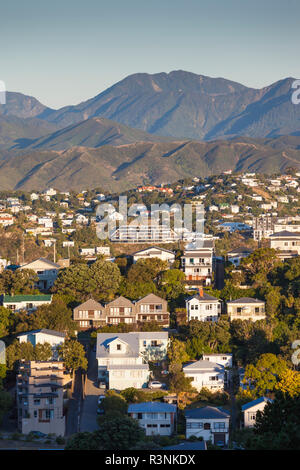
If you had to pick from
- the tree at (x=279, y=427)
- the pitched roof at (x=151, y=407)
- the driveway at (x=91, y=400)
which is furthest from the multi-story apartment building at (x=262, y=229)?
the tree at (x=279, y=427)

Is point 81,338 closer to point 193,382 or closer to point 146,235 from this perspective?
point 193,382

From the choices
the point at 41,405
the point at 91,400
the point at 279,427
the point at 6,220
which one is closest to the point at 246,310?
the point at 91,400

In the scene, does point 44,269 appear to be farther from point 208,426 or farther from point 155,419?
point 208,426

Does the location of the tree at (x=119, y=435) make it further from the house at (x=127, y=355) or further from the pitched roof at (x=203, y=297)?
the pitched roof at (x=203, y=297)

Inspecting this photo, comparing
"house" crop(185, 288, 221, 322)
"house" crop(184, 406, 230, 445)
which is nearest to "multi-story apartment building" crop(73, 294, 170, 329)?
"house" crop(185, 288, 221, 322)
